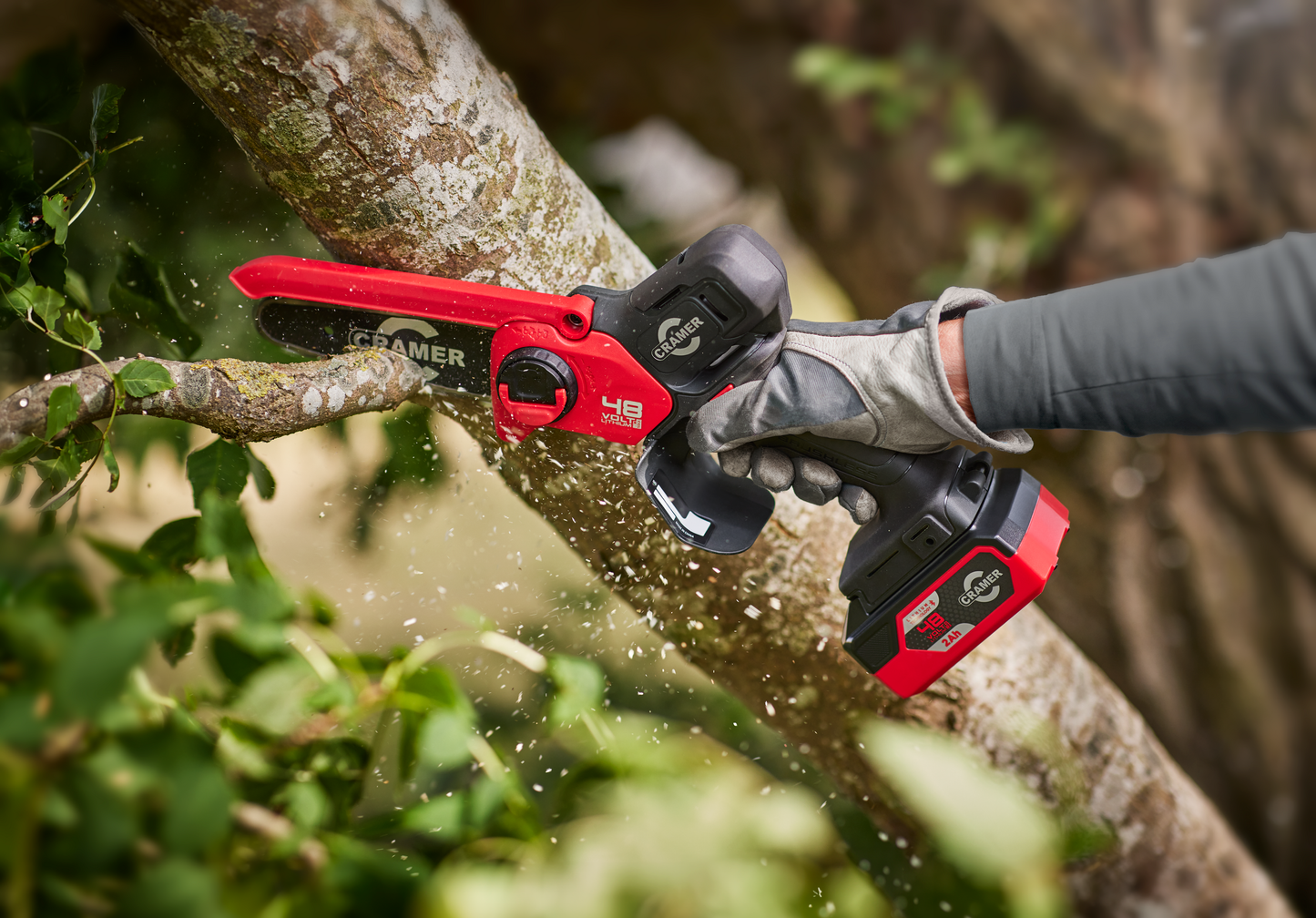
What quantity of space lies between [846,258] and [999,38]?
0.80 meters

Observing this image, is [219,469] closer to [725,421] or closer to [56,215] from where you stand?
[56,215]

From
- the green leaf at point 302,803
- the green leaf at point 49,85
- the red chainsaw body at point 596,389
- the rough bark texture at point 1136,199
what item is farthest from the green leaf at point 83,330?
the rough bark texture at point 1136,199

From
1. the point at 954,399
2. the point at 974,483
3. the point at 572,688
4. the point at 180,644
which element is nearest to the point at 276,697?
the point at 572,688

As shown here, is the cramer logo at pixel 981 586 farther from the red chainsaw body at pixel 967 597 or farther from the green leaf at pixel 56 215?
the green leaf at pixel 56 215

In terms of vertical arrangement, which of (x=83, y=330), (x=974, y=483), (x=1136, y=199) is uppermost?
(x=83, y=330)

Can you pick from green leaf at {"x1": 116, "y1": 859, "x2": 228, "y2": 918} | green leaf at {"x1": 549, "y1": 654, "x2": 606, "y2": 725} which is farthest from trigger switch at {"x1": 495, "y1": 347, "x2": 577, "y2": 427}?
green leaf at {"x1": 116, "y1": 859, "x2": 228, "y2": 918}

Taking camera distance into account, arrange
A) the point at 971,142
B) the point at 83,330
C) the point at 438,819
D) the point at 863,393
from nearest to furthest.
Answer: the point at 438,819
the point at 83,330
the point at 863,393
the point at 971,142

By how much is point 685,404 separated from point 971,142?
1.93 m

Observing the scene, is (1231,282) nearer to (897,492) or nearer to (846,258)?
(897,492)

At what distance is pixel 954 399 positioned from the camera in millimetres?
893

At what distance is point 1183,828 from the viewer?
1.46 metres

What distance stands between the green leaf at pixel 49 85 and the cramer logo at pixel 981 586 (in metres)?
1.37

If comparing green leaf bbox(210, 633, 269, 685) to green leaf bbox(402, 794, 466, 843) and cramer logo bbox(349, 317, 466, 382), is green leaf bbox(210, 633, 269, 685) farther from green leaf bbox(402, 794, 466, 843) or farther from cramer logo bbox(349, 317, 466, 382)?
cramer logo bbox(349, 317, 466, 382)

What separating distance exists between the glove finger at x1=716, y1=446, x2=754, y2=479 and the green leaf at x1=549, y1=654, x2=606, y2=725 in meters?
0.40
